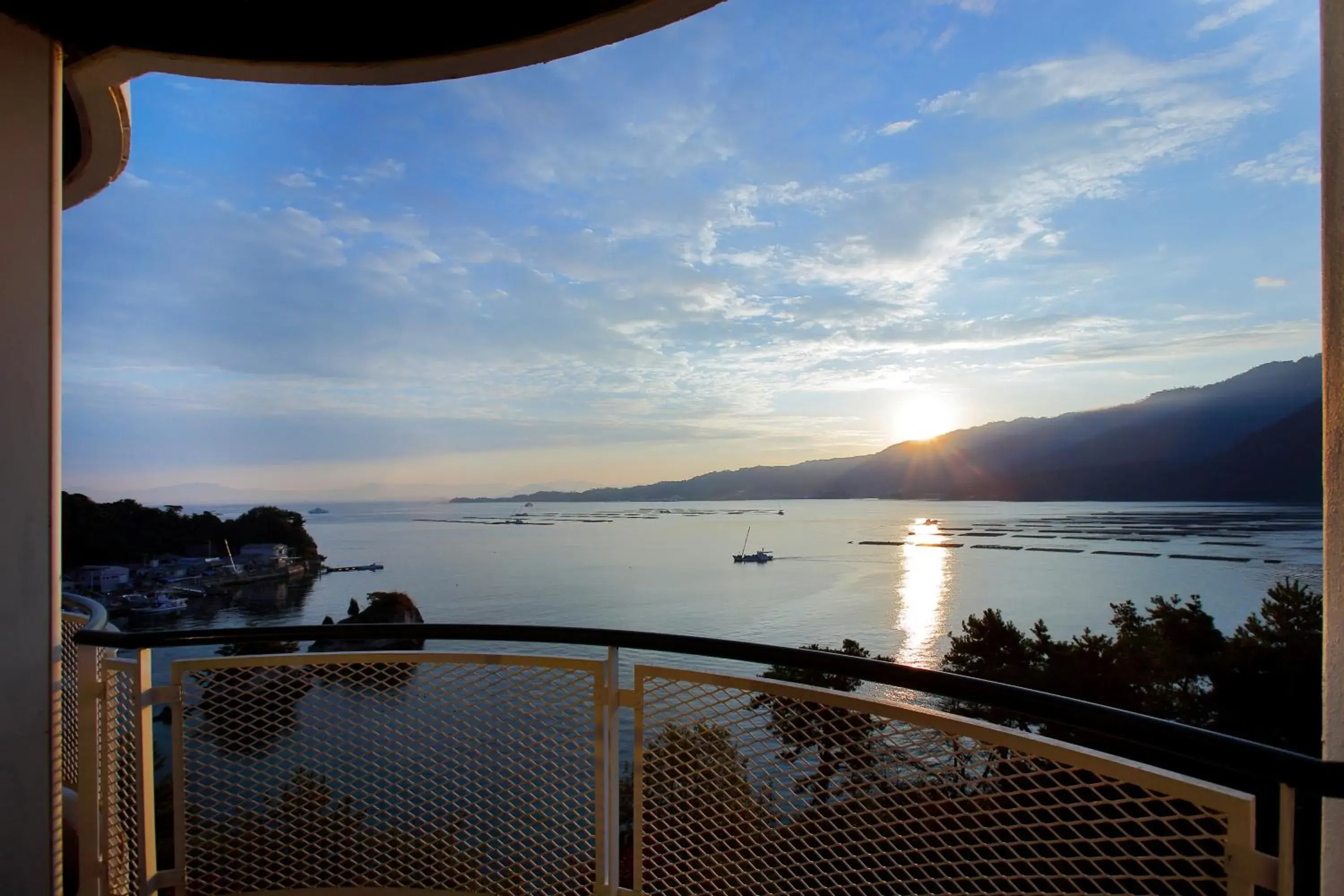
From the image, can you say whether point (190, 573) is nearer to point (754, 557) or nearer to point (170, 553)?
point (170, 553)

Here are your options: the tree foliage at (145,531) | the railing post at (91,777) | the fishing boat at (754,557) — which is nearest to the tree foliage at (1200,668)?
the railing post at (91,777)

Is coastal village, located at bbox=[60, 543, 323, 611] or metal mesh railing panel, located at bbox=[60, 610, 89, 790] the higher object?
metal mesh railing panel, located at bbox=[60, 610, 89, 790]

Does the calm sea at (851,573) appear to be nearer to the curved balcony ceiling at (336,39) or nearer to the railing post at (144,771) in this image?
the railing post at (144,771)

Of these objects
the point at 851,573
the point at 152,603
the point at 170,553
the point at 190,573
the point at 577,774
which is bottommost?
the point at 851,573

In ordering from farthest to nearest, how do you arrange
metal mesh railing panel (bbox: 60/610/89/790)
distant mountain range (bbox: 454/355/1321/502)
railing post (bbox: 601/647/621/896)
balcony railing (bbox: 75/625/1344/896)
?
distant mountain range (bbox: 454/355/1321/502), metal mesh railing panel (bbox: 60/610/89/790), railing post (bbox: 601/647/621/896), balcony railing (bbox: 75/625/1344/896)

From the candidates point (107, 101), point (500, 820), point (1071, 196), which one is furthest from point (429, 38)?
point (1071, 196)

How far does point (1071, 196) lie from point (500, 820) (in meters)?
25.6

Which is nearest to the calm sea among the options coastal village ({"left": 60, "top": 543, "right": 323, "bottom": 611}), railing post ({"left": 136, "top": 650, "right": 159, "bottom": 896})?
coastal village ({"left": 60, "top": 543, "right": 323, "bottom": 611})

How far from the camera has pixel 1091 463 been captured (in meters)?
36.8

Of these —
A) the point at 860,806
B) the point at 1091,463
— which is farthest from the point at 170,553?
the point at 1091,463

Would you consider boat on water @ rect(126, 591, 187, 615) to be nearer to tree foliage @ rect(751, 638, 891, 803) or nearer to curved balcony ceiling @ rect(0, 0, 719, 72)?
curved balcony ceiling @ rect(0, 0, 719, 72)

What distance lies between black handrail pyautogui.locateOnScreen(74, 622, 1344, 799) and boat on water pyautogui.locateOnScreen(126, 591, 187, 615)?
55.6 ft

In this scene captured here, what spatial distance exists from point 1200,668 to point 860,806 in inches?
586

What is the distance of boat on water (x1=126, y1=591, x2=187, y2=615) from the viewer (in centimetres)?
1540
